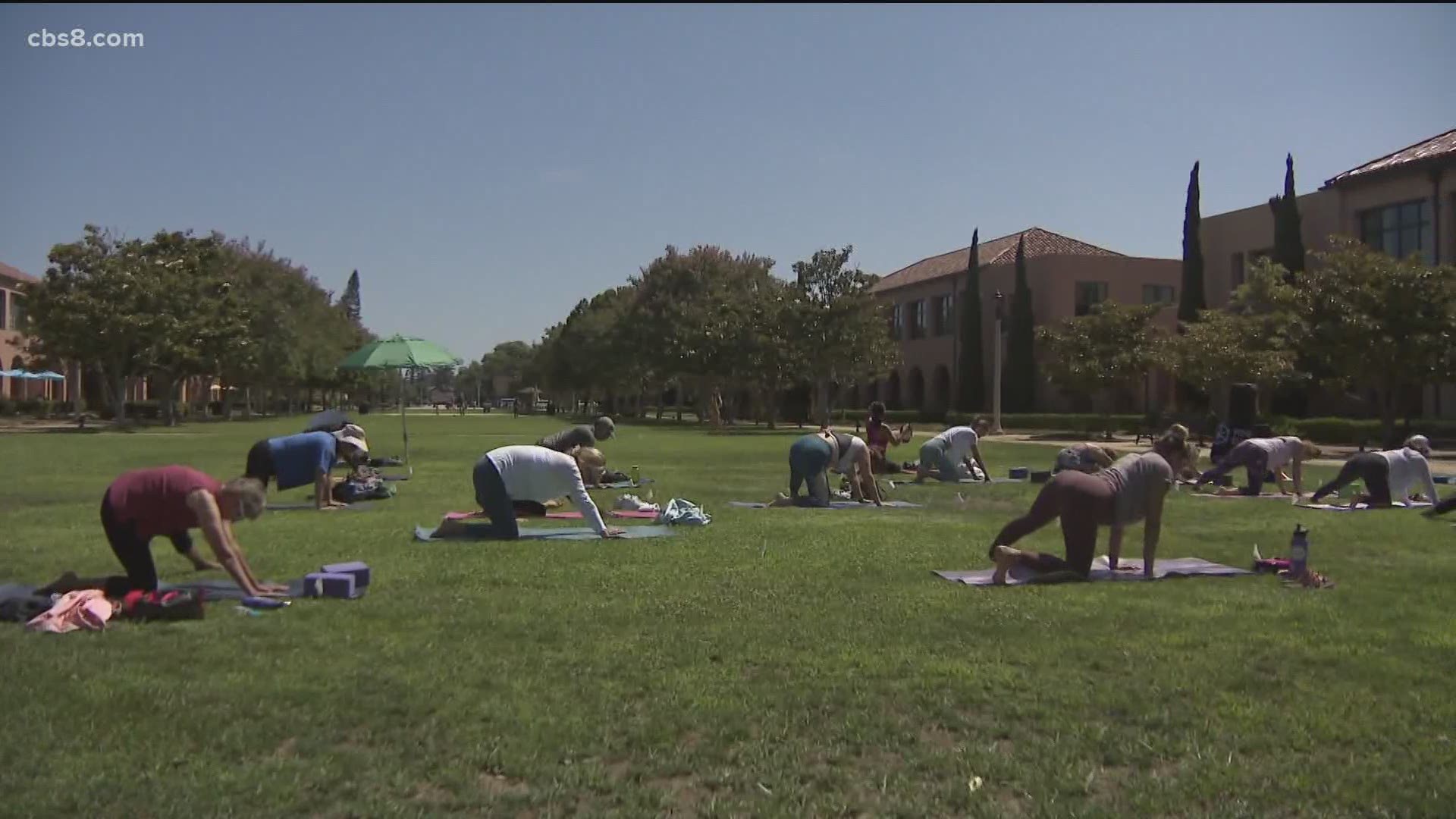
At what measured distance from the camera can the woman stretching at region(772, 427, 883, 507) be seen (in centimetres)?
1517

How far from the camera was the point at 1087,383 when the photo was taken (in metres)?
44.0

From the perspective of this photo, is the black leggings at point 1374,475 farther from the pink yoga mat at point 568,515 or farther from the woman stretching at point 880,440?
the pink yoga mat at point 568,515

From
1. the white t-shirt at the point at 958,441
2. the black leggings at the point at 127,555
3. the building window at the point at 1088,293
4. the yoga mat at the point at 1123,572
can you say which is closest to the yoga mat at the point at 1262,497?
the white t-shirt at the point at 958,441

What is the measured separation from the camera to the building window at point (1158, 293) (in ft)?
188

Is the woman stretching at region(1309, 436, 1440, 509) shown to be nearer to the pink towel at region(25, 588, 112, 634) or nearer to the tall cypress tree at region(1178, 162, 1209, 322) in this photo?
the pink towel at region(25, 588, 112, 634)

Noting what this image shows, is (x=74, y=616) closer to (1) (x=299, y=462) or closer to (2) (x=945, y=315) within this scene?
(1) (x=299, y=462)

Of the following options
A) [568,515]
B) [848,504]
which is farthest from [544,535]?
[848,504]

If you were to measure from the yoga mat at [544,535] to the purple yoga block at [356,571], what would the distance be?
2820 mm

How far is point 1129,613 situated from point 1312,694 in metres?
1.95

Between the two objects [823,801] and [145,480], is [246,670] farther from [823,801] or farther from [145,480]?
[823,801]

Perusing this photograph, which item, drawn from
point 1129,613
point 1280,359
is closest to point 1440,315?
point 1280,359

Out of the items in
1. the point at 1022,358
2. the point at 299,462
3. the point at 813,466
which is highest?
the point at 1022,358

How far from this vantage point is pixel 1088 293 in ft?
187

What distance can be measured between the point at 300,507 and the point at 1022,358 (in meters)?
46.7
